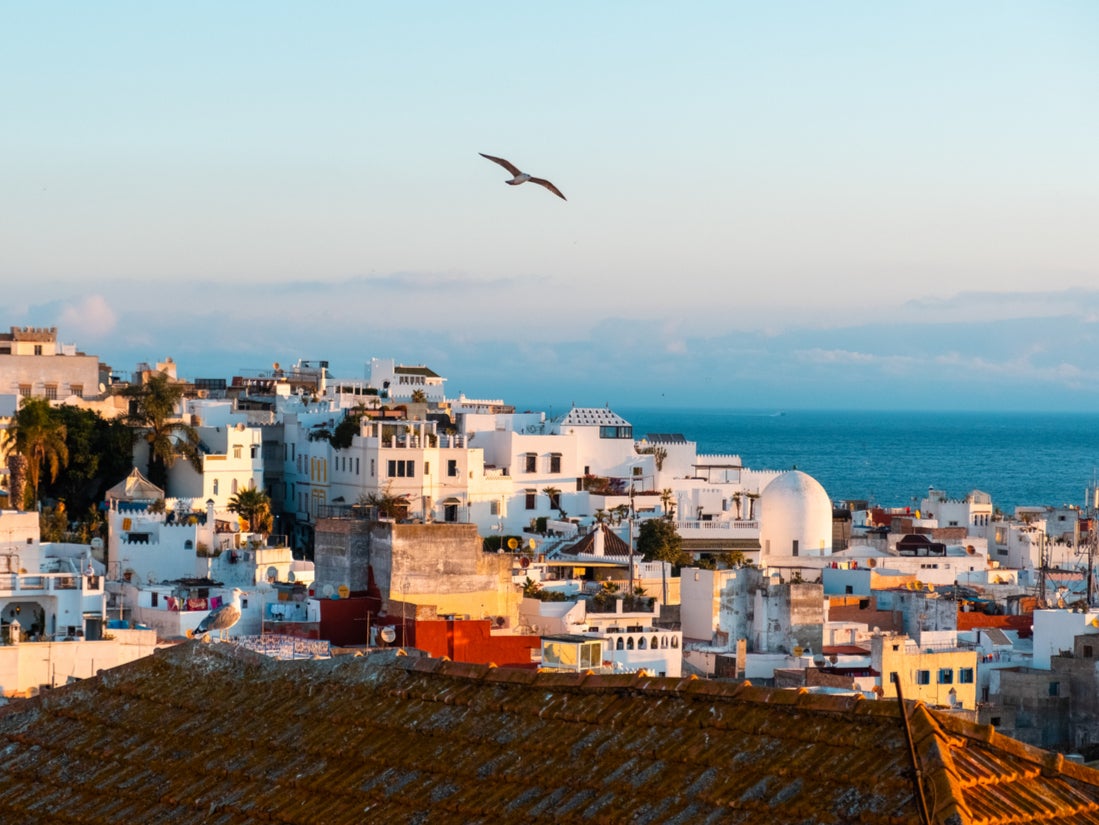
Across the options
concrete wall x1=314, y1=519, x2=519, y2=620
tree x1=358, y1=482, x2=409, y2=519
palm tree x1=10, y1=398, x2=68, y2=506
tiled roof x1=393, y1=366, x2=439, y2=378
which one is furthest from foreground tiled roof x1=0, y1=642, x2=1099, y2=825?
tiled roof x1=393, y1=366, x2=439, y2=378

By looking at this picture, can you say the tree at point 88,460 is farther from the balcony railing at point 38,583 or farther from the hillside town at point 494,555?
the balcony railing at point 38,583

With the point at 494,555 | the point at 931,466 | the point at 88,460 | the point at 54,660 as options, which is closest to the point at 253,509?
the point at 88,460

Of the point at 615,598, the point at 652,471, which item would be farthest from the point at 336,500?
the point at 615,598

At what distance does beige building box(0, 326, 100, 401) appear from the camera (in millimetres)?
61625

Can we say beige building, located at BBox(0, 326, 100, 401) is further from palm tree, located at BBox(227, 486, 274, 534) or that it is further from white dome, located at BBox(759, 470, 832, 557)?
white dome, located at BBox(759, 470, 832, 557)

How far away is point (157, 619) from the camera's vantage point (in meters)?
33.2

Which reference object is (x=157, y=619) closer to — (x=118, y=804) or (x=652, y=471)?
(x=118, y=804)

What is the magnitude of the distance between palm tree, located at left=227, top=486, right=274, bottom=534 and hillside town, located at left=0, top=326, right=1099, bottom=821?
0.32 feet

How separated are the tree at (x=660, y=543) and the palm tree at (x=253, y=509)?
9.48 metres

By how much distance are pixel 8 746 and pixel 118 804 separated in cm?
129

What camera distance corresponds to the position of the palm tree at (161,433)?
2140 inches

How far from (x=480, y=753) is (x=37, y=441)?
4394 cm

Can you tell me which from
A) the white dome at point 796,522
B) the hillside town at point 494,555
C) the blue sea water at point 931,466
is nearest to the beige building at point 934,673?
the hillside town at point 494,555

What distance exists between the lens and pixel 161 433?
5462cm
